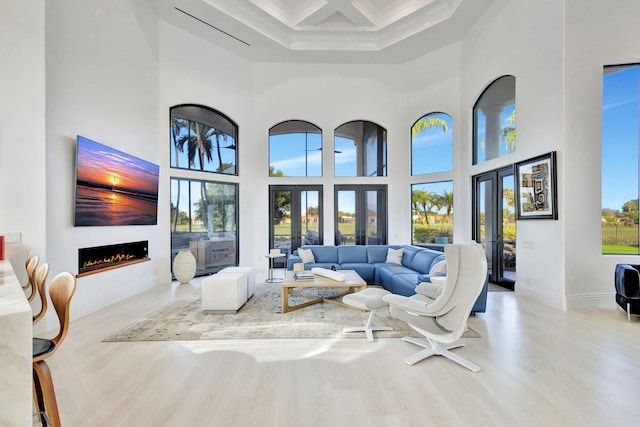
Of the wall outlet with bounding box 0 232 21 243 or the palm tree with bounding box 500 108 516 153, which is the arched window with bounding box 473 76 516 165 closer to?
the palm tree with bounding box 500 108 516 153

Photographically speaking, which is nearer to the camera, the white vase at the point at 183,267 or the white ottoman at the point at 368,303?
the white ottoman at the point at 368,303

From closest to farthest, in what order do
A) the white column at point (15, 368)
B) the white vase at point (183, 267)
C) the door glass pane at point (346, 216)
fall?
the white column at point (15, 368), the white vase at point (183, 267), the door glass pane at point (346, 216)

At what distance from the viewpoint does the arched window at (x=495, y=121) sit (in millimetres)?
5641

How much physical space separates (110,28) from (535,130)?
23.1ft

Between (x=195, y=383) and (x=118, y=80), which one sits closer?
(x=195, y=383)

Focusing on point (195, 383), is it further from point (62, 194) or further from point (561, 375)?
point (62, 194)

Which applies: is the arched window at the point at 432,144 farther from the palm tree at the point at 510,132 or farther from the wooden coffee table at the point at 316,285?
the wooden coffee table at the point at 316,285

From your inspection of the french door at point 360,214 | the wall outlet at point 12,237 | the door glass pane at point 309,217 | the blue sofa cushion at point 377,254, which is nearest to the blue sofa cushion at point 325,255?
the blue sofa cushion at point 377,254

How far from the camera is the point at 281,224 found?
315 inches

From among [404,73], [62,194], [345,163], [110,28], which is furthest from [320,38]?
[62,194]

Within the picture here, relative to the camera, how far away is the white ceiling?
6070 millimetres

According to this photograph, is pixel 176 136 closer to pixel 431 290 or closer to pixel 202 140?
pixel 202 140

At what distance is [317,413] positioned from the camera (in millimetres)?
1997

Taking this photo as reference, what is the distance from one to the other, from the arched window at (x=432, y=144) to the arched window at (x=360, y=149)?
2.66 ft
